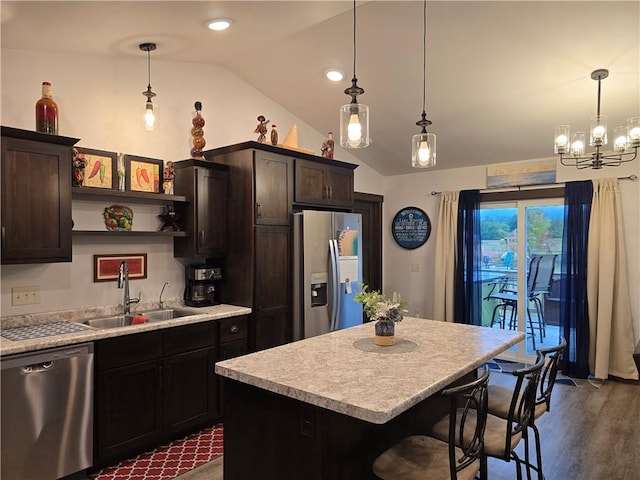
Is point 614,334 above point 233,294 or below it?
below

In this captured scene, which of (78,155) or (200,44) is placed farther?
(200,44)

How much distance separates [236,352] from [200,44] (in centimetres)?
243

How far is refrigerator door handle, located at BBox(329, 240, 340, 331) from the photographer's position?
412cm

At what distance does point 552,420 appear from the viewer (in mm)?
3564

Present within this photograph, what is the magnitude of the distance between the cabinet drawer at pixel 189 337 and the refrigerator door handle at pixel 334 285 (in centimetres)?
120

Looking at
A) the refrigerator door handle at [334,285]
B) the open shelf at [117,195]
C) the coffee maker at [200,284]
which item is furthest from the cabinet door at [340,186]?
the open shelf at [117,195]

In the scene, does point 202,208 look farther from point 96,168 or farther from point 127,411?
point 127,411

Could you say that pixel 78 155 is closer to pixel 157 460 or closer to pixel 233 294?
pixel 233 294

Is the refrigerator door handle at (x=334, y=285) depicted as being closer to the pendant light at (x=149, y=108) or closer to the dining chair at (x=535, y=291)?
the pendant light at (x=149, y=108)

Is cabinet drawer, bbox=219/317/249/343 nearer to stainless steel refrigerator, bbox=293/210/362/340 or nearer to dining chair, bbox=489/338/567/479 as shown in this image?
stainless steel refrigerator, bbox=293/210/362/340

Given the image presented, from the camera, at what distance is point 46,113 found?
9.18 feet

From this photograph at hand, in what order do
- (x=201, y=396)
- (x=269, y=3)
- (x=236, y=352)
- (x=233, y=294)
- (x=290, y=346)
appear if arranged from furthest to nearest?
(x=233, y=294) → (x=236, y=352) → (x=201, y=396) → (x=269, y=3) → (x=290, y=346)

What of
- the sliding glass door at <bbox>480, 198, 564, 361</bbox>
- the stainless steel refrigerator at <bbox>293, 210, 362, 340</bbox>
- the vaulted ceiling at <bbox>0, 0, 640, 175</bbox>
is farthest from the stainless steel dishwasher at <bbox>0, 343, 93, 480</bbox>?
the sliding glass door at <bbox>480, 198, 564, 361</bbox>

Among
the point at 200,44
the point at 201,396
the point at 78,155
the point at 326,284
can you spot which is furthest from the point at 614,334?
the point at 78,155
